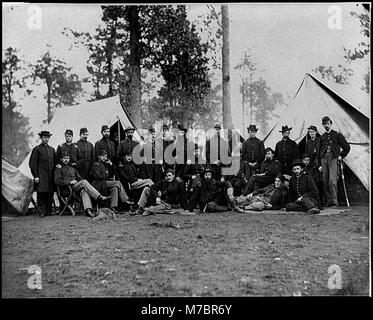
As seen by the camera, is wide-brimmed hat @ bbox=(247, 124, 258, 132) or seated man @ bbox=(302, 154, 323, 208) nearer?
wide-brimmed hat @ bbox=(247, 124, 258, 132)

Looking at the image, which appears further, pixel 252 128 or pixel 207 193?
pixel 207 193

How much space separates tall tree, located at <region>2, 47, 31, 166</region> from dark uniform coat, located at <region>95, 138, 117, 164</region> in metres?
0.91

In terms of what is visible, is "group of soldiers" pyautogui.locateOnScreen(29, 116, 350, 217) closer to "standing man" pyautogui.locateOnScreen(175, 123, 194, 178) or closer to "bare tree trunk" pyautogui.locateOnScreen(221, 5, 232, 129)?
"standing man" pyautogui.locateOnScreen(175, 123, 194, 178)

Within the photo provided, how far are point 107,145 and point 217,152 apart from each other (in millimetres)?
1503

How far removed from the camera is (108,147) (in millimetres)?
6070

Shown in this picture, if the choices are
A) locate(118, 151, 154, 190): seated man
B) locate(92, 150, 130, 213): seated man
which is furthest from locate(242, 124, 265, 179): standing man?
locate(92, 150, 130, 213): seated man

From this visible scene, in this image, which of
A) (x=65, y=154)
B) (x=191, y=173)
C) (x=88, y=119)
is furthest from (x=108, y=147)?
(x=191, y=173)

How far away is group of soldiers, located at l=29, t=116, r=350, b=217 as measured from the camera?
580cm

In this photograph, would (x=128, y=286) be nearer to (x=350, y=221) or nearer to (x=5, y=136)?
(x=5, y=136)

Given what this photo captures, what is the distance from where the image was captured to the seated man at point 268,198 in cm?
581

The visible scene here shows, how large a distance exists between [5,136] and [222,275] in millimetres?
3042

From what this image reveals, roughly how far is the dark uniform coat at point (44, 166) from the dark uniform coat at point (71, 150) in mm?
71

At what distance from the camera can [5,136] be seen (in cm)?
538

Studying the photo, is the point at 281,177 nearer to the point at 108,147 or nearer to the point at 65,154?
the point at 108,147
